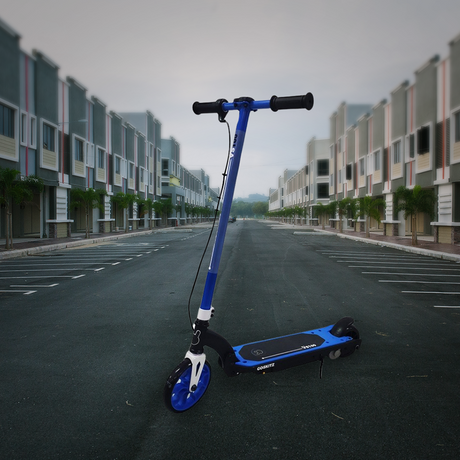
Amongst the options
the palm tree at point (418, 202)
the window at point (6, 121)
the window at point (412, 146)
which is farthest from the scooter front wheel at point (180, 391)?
the window at point (412, 146)

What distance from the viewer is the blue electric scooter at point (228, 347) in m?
3.02

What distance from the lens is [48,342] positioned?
4.70 meters

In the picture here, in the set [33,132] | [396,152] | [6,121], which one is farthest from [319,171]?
[6,121]

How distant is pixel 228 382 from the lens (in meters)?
3.54

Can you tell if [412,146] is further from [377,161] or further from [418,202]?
[377,161]

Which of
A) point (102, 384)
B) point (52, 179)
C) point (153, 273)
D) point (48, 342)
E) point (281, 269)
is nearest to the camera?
point (102, 384)

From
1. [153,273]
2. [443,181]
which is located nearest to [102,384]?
[153,273]

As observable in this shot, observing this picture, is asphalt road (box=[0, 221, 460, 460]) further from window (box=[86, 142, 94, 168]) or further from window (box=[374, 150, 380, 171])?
window (box=[374, 150, 380, 171])

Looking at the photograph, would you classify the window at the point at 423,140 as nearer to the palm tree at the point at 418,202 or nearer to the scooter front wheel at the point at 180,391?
the palm tree at the point at 418,202

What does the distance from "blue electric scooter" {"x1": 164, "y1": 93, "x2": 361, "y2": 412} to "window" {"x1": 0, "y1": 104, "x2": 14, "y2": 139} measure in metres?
20.3

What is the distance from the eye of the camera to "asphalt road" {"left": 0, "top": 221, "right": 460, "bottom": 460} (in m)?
2.60

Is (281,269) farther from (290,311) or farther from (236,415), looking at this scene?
(236,415)

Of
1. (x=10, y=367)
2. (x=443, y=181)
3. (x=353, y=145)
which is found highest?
(x=353, y=145)

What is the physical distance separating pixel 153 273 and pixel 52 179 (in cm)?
1713
